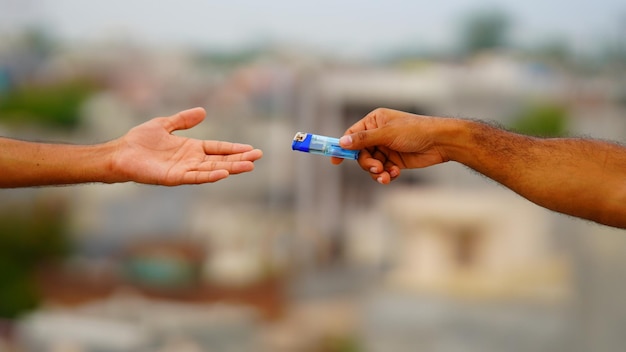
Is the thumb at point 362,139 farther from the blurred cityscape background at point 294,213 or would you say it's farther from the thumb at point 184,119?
the blurred cityscape background at point 294,213

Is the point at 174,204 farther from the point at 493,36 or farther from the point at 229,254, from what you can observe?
the point at 493,36

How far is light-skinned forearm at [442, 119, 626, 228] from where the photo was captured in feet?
6.23

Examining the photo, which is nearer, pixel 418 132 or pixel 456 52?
pixel 418 132

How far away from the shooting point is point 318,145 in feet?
6.59

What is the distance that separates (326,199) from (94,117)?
22.2ft

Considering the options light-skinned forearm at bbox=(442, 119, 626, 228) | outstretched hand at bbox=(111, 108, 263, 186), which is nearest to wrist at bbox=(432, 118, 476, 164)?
light-skinned forearm at bbox=(442, 119, 626, 228)

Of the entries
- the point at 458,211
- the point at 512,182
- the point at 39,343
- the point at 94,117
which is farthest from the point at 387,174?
the point at 94,117

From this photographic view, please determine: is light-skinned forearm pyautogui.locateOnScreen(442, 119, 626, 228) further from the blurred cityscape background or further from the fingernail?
the blurred cityscape background

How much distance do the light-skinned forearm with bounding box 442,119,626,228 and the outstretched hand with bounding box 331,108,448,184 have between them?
6cm

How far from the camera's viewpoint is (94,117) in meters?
23.8

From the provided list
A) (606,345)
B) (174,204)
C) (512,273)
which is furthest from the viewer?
(174,204)

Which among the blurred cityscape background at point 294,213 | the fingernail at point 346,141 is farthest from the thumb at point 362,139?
the blurred cityscape background at point 294,213

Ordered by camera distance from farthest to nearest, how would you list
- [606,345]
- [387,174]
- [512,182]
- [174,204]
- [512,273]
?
[174,204]
[512,273]
[606,345]
[387,174]
[512,182]

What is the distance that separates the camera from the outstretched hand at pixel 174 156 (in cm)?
196
